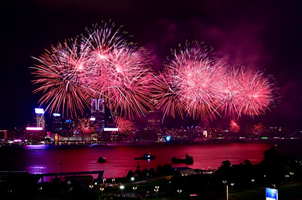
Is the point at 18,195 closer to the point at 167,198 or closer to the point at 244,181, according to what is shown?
the point at 167,198

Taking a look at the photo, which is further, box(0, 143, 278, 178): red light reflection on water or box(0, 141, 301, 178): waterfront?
box(0, 141, 301, 178): waterfront

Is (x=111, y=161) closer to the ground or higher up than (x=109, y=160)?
higher up

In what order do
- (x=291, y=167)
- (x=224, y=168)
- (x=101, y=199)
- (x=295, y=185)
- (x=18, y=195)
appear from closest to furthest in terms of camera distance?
(x=101, y=199) → (x=18, y=195) → (x=295, y=185) → (x=224, y=168) → (x=291, y=167)

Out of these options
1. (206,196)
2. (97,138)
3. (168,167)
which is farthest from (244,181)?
(97,138)

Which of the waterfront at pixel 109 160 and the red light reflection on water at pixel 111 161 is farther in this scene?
the waterfront at pixel 109 160

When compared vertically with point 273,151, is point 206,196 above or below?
below

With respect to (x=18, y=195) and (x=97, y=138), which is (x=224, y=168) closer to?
(x=18, y=195)

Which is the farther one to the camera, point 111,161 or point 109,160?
point 109,160

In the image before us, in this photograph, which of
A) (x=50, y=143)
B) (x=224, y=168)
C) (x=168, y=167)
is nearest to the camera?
(x=224, y=168)

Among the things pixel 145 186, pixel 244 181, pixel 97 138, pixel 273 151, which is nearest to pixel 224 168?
pixel 244 181

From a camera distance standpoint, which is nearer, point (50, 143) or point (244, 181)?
point (244, 181)
